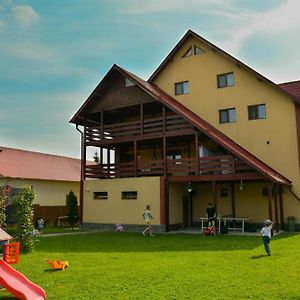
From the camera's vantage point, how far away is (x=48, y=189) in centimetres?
2978

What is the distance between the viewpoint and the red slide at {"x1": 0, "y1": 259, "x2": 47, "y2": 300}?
706 cm

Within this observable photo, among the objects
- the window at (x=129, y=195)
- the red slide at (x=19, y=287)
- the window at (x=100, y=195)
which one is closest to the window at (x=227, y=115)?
the window at (x=129, y=195)

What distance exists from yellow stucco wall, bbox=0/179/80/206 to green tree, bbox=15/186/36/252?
1441 centimetres

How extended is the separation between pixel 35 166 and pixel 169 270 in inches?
925

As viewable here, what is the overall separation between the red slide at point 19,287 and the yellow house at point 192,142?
12.5 metres

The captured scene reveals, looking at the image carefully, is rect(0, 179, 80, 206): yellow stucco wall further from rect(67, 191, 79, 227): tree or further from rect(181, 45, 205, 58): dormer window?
rect(181, 45, 205, 58): dormer window

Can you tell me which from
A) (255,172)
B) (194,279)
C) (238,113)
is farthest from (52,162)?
(194,279)

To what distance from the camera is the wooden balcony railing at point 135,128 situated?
20.8 meters

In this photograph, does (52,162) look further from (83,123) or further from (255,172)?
(255,172)

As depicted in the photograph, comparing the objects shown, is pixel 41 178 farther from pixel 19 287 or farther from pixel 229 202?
pixel 19 287

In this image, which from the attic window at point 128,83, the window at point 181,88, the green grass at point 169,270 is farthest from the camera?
the window at point 181,88

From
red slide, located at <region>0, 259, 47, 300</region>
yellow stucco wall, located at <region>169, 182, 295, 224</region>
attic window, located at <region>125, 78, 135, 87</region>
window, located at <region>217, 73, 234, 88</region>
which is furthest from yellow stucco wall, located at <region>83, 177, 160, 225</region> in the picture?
red slide, located at <region>0, 259, 47, 300</region>

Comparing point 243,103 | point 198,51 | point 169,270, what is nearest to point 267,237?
point 169,270

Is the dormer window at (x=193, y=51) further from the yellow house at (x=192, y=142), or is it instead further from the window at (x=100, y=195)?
the window at (x=100, y=195)
